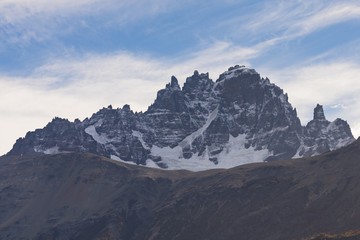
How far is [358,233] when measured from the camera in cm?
17712

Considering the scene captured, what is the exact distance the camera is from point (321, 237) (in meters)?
178

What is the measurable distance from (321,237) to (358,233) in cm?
924
